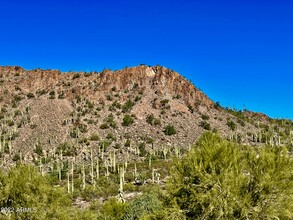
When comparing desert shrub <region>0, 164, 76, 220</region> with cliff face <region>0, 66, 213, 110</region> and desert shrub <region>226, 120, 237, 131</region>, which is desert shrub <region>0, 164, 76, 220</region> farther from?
cliff face <region>0, 66, 213, 110</region>

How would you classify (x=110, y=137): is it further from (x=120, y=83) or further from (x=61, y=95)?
(x=120, y=83)

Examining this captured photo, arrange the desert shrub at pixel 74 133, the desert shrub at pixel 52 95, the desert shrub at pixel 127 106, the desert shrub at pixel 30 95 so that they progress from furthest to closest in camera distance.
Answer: the desert shrub at pixel 30 95
the desert shrub at pixel 52 95
the desert shrub at pixel 127 106
the desert shrub at pixel 74 133

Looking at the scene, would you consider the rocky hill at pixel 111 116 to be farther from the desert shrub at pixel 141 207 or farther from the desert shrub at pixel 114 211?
the desert shrub at pixel 141 207

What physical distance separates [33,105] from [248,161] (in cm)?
7674

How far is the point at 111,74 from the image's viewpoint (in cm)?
10038

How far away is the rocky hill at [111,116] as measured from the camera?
74.9 meters

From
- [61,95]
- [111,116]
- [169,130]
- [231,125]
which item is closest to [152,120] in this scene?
[169,130]

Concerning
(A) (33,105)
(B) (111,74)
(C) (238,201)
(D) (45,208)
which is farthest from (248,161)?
(B) (111,74)

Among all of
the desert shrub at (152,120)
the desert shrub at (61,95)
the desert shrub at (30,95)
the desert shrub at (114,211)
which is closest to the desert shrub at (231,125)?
the desert shrub at (152,120)

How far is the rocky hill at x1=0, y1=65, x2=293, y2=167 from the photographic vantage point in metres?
74.9

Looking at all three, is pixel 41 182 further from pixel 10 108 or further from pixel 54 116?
pixel 10 108

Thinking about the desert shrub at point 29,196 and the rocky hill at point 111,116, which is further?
the rocky hill at point 111,116

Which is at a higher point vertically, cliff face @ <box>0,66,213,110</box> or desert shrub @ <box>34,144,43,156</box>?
cliff face @ <box>0,66,213,110</box>

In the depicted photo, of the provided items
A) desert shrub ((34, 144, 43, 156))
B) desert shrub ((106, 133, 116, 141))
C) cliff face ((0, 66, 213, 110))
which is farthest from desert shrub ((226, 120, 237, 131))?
desert shrub ((34, 144, 43, 156))
